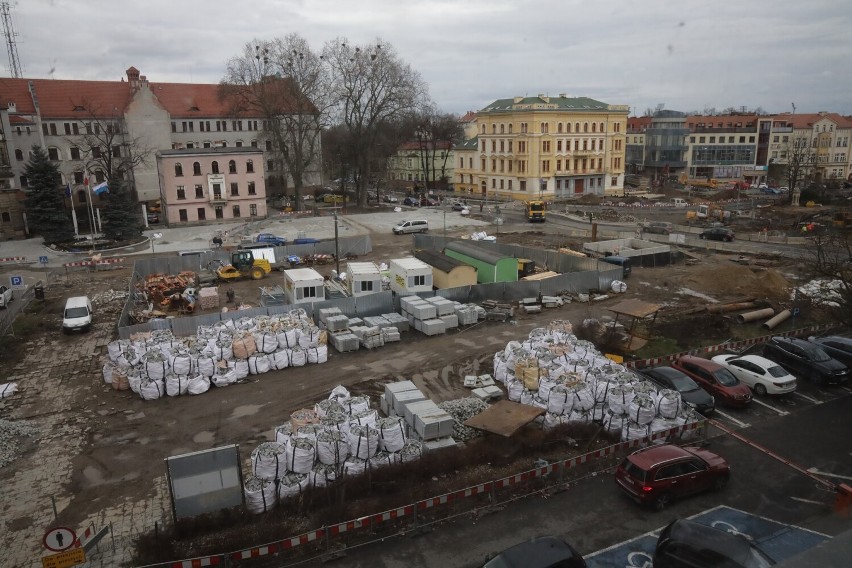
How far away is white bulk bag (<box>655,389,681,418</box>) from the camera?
48.3 feet

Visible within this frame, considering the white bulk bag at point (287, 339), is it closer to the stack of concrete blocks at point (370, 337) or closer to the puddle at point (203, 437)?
the stack of concrete blocks at point (370, 337)

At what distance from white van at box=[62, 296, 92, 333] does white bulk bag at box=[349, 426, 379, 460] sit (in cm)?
1726

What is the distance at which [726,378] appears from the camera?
17250 mm

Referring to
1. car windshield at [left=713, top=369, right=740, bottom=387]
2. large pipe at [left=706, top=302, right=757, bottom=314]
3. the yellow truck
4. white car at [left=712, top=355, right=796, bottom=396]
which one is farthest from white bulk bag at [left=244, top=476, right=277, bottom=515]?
the yellow truck

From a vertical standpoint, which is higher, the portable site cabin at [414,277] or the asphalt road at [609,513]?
the portable site cabin at [414,277]

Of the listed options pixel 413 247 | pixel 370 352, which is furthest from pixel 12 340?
pixel 413 247

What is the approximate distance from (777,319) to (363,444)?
18.9 m

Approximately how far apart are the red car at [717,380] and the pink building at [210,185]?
4497cm

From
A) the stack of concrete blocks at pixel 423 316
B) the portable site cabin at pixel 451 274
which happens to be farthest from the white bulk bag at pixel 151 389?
the portable site cabin at pixel 451 274

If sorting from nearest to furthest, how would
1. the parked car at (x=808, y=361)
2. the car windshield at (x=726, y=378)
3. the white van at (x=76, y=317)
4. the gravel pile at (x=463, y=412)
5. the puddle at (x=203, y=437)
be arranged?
the gravel pile at (x=463, y=412) < the puddle at (x=203, y=437) < the car windshield at (x=726, y=378) < the parked car at (x=808, y=361) < the white van at (x=76, y=317)

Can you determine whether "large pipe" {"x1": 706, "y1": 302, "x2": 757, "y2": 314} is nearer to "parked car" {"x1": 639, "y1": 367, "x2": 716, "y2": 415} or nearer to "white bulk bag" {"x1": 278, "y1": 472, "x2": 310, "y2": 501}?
"parked car" {"x1": 639, "y1": 367, "x2": 716, "y2": 415}

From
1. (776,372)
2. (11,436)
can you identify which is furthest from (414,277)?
(11,436)

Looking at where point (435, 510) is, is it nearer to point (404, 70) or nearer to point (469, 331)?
point (469, 331)

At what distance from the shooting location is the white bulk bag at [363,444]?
1306 centimetres
